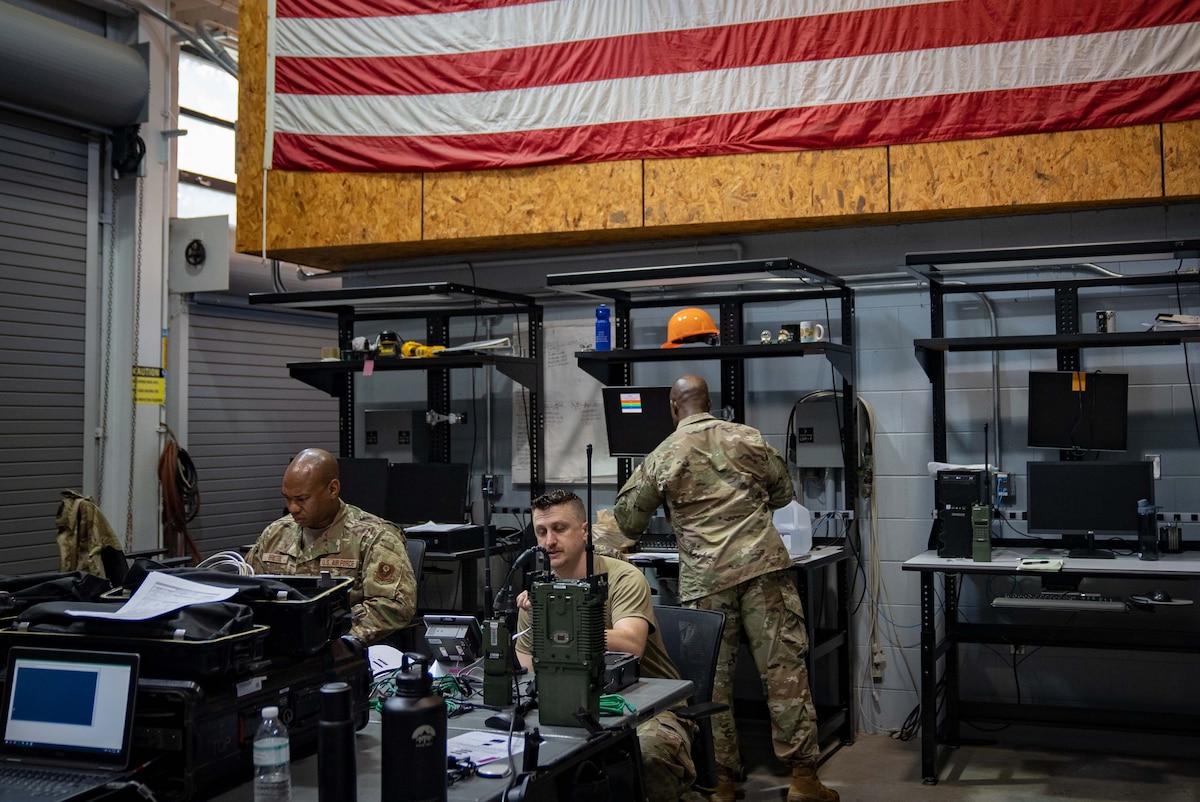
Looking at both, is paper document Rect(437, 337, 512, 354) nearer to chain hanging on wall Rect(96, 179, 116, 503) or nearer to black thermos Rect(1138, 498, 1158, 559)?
chain hanging on wall Rect(96, 179, 116, 503)

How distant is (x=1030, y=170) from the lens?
17.4ft

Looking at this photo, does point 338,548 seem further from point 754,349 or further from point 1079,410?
point 1079,410

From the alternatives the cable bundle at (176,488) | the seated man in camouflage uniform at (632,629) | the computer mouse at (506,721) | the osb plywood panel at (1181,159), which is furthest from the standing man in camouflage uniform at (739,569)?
the cable bundle at (176,488)

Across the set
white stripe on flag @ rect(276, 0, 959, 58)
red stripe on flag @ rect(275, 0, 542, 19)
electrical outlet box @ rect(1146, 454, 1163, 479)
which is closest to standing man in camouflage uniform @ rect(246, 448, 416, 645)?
white stripe on flag @ rect(276, 0, 959, 58)

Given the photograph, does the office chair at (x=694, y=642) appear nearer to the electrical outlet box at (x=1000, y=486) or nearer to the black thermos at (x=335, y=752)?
the black thermos at (x=335, y=752)

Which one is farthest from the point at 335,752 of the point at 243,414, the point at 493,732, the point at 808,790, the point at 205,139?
the point at 205,139

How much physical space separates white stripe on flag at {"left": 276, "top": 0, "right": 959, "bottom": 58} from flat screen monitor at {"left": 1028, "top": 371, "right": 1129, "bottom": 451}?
1.96 metres

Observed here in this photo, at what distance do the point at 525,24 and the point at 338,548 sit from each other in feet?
11.3

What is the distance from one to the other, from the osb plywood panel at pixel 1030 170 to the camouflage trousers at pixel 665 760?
3249 millimetres

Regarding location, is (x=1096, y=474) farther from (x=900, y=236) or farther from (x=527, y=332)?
(x=527, y=332)

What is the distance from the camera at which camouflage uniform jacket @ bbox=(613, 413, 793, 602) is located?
15.0 ft

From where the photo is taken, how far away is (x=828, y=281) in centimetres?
553

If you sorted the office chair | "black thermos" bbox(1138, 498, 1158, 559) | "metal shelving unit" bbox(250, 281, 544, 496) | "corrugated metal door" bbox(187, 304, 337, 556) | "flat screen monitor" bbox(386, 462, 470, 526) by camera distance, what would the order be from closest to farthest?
the office chair → "black thermos" bbox(1138, 498, 1158, 559) → "metal shelving unit" bbox(250, 281, 544, 496) → "flat screen monitor" bbox(386, 462, 470, 526) → "corrugated metal door" bbox(187, 304, 337, 556)

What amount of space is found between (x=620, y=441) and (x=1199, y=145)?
311 centimetres
